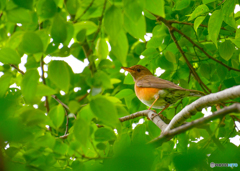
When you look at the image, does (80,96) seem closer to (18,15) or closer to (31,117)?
(31,117)

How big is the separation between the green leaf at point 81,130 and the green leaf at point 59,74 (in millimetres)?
235

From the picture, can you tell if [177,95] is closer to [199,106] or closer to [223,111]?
[199,106]

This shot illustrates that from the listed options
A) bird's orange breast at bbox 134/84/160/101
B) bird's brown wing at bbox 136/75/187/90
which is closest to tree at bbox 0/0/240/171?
bird's brown wing at bbox 136/75/187/90

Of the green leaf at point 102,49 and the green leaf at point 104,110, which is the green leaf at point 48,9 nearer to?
the green leaf at point 102,49

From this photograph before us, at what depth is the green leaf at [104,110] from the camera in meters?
1.52

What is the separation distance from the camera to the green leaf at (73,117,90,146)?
5.19 ft

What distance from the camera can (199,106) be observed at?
2.05 m

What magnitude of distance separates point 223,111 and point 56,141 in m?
1.37

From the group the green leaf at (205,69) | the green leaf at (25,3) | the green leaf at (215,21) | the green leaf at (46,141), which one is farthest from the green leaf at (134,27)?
the green leaf at (205,69)

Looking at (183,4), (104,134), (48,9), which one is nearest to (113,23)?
(48,9)

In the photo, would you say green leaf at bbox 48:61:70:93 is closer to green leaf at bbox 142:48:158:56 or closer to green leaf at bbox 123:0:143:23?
green leaf at bbox 123:0:143:23

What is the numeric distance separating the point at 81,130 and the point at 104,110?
0.20 metres

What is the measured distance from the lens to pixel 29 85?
1596 millimetres

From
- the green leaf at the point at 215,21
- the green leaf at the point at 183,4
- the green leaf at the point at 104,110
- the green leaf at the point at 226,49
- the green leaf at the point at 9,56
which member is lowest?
the green leaf at the point at 104,110
